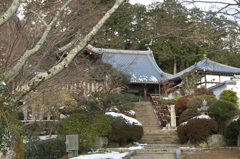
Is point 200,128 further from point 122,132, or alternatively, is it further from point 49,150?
point 49,150

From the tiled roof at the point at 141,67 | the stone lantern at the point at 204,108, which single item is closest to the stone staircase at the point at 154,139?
the stone lantern at the point at 204,108

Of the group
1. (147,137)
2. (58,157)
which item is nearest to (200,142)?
(147,137)

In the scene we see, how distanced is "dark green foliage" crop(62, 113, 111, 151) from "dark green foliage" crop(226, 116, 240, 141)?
4.81 m

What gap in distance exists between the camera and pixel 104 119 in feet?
35.6

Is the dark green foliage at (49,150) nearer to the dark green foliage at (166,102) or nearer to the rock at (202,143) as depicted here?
the rock at (202,143)

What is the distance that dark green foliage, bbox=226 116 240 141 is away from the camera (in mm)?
11656

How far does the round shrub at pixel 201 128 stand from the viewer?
12.8 meters

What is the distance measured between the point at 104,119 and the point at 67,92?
14.2 ft

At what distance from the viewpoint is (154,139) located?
1508 cm

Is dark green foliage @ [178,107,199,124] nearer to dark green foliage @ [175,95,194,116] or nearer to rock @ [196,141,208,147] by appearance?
dark green foliage @ [175,95,194,116]

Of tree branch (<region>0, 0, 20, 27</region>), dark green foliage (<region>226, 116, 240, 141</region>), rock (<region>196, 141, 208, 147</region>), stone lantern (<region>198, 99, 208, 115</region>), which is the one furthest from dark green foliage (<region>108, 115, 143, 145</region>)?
tree branch (<region>0, 0, 20, 27</region>)

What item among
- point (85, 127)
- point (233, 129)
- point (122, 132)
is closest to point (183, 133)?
point (233, 129)

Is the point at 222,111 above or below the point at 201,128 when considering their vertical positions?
above

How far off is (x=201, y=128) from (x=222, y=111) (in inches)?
50.9
